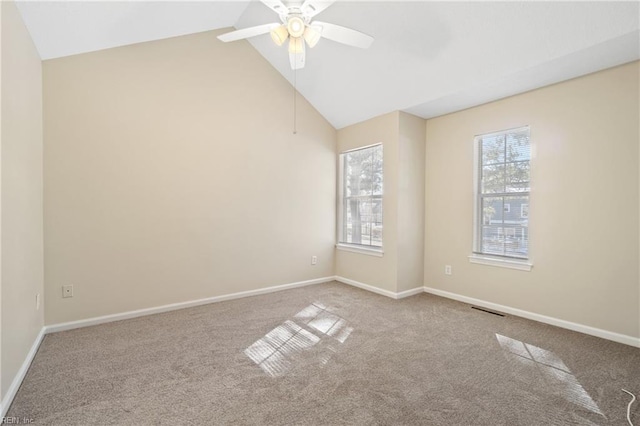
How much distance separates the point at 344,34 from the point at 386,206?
2.33m

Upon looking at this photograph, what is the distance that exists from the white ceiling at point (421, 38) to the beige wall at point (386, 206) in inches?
11.3

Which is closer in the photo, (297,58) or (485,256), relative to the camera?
(297,58)

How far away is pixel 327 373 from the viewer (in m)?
2.18

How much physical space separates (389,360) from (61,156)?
3457 mm

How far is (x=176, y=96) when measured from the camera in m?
3.52

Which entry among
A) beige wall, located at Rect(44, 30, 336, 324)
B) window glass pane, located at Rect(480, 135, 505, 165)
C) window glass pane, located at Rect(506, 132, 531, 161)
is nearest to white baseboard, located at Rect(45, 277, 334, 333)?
beige wall, located at Rect(44, 30, 336, 324)

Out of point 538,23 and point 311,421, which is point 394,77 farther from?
point 311,421

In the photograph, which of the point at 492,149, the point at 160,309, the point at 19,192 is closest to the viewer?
the point at 19,192

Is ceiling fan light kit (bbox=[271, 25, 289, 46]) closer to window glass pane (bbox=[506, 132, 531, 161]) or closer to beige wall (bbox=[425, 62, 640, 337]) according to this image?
beige wall (bbox=[425, 62, 640, 337])

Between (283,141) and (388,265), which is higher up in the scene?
(283,141)

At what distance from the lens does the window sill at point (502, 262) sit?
3313 mm

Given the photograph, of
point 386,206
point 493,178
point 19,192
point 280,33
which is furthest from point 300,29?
point 493,178

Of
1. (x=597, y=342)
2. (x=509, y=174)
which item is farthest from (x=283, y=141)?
(x=597, y=342)

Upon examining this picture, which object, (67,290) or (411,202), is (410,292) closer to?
(411,202)
